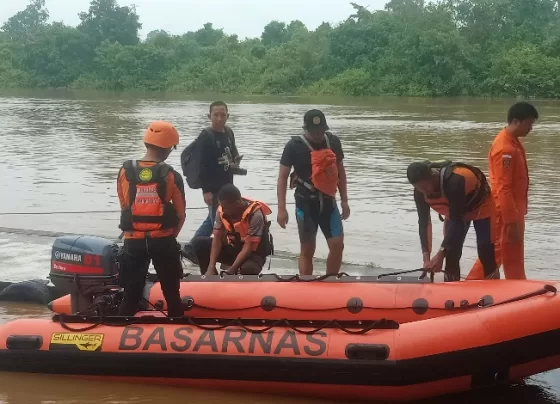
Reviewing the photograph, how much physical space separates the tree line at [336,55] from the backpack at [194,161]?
38.9m

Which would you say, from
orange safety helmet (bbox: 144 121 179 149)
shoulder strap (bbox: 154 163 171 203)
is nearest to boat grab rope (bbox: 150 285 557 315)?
shoulder strap (bbox: 154 163 171 203)

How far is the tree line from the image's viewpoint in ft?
158

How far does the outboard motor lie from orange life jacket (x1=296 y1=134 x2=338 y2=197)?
4.91 feet

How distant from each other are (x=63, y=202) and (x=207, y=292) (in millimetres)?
6705

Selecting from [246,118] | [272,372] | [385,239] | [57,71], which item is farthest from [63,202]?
[57,71]

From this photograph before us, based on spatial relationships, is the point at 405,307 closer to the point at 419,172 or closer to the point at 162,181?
the point at 419,172

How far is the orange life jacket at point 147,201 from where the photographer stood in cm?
522

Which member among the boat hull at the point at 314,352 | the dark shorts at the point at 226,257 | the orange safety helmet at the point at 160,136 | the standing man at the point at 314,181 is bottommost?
the boat hull at the point at 314,352

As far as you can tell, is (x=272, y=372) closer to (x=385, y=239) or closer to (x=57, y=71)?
(x=385, y=239)

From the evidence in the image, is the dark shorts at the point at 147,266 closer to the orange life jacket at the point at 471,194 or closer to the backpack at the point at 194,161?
the orange life jacket at the point at 471,194

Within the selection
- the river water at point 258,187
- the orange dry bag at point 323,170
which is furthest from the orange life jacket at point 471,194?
the river water at point 258,187

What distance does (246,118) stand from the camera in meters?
28.8

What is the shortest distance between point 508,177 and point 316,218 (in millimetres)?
1422

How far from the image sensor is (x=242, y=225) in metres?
6.47
